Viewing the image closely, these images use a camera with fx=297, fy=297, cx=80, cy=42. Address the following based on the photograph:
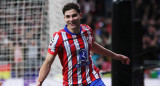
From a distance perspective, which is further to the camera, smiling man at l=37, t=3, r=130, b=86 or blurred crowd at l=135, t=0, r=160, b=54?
blurred crowd at l=135, t=0, r=160, b=54

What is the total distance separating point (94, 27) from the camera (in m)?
11.4

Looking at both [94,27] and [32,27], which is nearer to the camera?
[32,27]

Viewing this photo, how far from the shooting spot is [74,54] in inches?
115

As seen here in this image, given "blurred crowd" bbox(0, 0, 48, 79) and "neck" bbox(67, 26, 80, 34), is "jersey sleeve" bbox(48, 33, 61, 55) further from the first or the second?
"blurred crowd" bbox(0, 0, 48, 79)

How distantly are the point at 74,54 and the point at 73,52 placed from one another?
24mm

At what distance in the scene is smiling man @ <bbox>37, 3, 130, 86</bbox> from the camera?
9.39 ft

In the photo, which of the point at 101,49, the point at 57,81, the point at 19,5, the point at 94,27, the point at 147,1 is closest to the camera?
the point at 101,49

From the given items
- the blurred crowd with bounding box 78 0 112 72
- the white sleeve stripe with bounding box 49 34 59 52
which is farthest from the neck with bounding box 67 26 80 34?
the blurred crowd with bounding box 78 0 112 72

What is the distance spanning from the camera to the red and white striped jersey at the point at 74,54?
289 cm

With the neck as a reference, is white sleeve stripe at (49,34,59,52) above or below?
below

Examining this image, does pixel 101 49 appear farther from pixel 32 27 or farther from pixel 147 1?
pixel 147 1

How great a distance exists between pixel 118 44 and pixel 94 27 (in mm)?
7233

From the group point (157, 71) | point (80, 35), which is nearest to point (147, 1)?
point (157, 71)

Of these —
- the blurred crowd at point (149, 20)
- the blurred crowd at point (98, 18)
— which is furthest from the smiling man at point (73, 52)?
the blurred crowd at point (149, 20)
